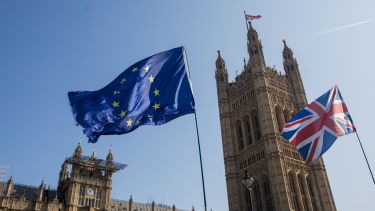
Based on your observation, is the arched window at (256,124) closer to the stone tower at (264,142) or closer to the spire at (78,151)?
the stone tower at (264,142)

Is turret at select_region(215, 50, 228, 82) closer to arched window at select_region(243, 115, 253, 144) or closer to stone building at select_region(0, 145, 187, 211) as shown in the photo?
arched window at select_region(243, 115, 253, 144)

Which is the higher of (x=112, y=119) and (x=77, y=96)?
(x=77, y=96)

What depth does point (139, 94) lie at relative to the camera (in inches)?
873

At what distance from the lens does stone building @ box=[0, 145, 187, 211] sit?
5388cm

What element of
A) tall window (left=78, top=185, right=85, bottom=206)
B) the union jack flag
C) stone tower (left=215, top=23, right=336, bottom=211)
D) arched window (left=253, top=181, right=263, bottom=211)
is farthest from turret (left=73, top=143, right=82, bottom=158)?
the union jack flag

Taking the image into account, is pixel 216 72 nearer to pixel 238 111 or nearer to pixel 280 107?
pixel 238 111

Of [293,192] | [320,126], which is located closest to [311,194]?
[293,192]

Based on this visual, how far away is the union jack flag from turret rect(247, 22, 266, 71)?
50952 millimetres

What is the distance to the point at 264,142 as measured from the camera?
70125 millimetres

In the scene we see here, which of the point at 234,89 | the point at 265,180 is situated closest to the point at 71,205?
the point at 265,180

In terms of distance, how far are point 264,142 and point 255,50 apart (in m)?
23.1

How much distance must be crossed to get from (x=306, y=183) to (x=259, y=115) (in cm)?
1519

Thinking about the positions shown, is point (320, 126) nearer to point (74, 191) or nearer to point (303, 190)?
point (74, 191)

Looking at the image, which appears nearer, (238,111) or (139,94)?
(139,94)
